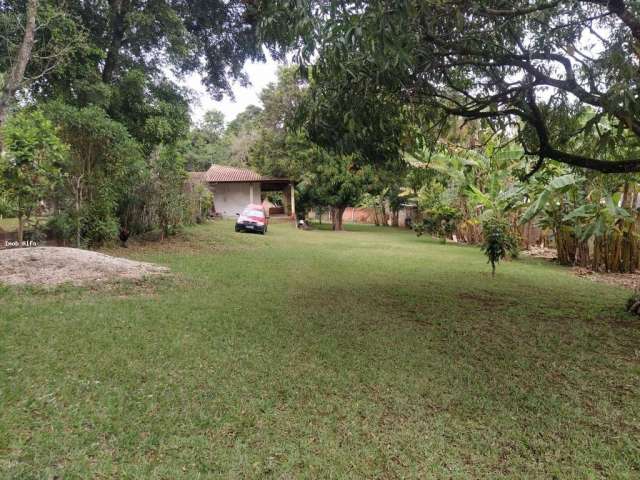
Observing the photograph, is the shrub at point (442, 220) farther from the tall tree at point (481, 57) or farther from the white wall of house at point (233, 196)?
the white wall of house at point (233, 196)

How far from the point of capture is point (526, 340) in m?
4.84

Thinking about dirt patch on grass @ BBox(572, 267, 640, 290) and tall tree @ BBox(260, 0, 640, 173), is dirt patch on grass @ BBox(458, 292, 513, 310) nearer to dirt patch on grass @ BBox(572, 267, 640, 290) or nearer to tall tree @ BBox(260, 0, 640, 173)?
tall tree @ BBox(260, 0, 640, 173)

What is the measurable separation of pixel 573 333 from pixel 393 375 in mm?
2871

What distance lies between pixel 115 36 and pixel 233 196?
19158mm

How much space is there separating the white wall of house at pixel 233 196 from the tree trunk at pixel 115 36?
59.8ft

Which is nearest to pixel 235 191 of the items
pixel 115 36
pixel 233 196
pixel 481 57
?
pixel 233 196

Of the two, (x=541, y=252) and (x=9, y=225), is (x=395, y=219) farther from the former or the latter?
(x=9, y=225)

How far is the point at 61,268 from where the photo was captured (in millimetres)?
7410

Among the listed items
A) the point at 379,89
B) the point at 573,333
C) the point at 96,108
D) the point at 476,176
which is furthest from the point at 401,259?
the point at 96,108

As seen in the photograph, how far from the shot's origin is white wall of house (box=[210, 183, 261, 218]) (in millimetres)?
30562

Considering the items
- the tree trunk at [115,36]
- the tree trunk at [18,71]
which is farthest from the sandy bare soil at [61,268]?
the tree trunk at [115,36]

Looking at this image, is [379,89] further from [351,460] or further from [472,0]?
[351,460]

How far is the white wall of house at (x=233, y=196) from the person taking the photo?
30.6 meters

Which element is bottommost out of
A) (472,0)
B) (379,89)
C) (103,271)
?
(103,271)
